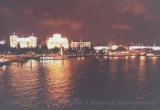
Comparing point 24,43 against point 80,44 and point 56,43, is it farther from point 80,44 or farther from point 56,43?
point 80,44

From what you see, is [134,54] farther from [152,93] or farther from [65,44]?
[152,93]

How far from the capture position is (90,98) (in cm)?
541

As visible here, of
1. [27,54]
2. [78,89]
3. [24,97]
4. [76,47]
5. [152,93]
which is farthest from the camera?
[76,47]

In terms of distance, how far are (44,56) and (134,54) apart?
7.88 m

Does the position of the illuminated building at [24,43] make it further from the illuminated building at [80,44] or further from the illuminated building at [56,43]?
the illuminated building at [80,44]

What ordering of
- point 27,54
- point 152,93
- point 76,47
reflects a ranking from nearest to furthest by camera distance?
point 152,93 < point 27,54 < point 76,47

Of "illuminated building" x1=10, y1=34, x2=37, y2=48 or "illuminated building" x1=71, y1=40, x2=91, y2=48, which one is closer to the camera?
"illuminated building" x1=10, y1=34, x2=37, y2=48

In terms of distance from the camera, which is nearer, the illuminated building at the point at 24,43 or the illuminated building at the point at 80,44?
the illuminated building at the point at 24,43

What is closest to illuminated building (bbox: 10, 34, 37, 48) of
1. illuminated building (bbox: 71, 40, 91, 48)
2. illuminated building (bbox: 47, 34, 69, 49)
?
illuminated building (bbox: 47, 34, 69, 49)

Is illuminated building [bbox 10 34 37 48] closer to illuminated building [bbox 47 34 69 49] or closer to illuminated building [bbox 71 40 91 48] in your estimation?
illuminated building [bbox 47 34 69 49]

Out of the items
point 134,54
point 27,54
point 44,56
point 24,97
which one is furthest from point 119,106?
point 134,54

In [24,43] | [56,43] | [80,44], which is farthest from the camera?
[80,44]

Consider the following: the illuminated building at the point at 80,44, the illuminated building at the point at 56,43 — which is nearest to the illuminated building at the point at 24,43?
the illuminated building at the point at 56,43

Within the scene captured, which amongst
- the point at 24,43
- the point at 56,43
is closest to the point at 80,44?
the point at 56,43
